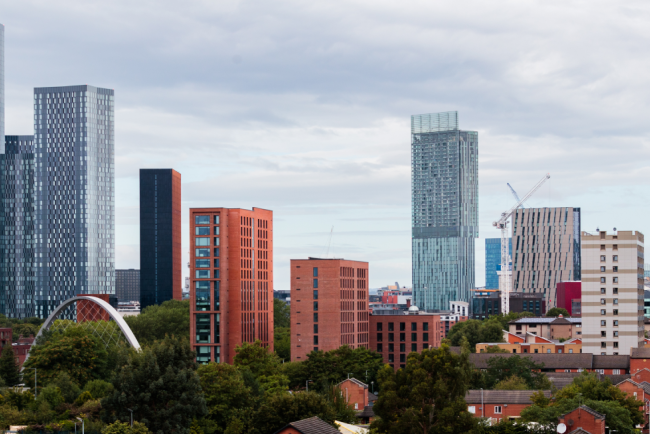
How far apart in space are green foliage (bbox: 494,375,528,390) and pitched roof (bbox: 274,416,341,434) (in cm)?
5398

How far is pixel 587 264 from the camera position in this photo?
176 metres

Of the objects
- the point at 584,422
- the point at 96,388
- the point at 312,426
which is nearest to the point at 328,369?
the point at 96,388

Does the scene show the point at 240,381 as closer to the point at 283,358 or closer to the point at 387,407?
the point at 387,407

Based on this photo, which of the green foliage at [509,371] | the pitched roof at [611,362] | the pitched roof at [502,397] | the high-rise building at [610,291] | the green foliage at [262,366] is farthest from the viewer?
the high-rise building at [610,291]

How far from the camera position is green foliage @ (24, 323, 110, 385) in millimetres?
133875

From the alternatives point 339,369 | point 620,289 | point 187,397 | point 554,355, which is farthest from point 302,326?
point 187,397

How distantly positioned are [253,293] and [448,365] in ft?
368

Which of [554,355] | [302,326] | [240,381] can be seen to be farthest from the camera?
[302,326]

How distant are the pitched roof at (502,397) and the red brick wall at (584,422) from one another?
22625 mm

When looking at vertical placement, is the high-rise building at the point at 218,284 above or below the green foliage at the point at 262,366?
above

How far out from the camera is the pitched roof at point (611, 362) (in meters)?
161

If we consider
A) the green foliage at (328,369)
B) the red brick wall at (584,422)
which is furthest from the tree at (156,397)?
the green foliage at (328,369)

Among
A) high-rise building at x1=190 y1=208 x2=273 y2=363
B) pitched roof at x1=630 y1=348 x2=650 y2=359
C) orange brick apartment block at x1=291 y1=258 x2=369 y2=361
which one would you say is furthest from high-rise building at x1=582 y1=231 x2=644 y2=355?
high-rise building at x1=190 y1=208 x2=273 y2=363

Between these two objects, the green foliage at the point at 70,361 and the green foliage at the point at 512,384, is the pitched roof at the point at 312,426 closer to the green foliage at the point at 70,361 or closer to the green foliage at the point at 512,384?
the green foliage at the point at 512,384
